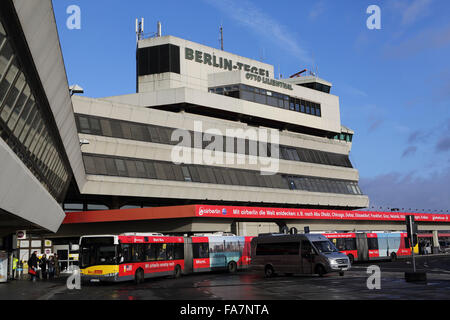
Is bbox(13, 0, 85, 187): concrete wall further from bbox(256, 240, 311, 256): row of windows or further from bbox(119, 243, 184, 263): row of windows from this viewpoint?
bbox(256, 240, 311, 256): row of windows

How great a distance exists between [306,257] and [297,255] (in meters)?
0.73

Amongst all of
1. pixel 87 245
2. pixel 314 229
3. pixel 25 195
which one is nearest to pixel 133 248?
pixel 87 245

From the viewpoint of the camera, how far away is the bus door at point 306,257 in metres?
29.5

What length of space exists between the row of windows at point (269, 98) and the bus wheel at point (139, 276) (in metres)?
33.0

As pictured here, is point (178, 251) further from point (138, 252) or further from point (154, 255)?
point (138, 252)

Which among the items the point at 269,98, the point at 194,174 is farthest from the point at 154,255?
the point at 269,98

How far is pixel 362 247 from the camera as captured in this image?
45625 mm

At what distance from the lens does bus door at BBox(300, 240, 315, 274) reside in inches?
1161

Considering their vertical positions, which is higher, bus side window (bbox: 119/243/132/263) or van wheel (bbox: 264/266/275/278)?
bus side window (bbox: 119/243/132/263)

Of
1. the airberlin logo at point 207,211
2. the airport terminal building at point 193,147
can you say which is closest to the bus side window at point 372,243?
the airport terminal building at point 193,147

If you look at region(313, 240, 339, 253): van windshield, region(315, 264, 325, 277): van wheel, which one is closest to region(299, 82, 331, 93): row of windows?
region(313, 240, 339, 253): van windshield

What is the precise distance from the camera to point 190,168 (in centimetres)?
5100

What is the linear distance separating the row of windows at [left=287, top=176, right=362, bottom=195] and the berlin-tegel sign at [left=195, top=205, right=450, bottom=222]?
17.8 feet
